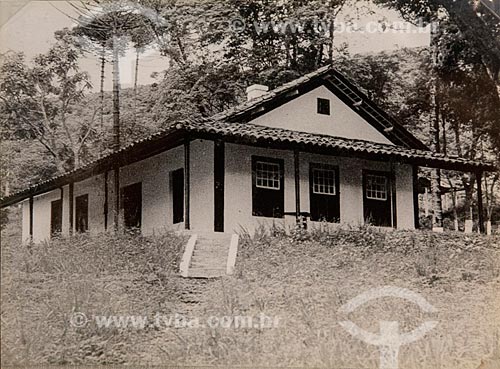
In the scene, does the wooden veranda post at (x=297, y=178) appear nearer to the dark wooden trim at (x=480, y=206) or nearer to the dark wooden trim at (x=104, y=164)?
the dark wooden trim at (x=104, y=164)

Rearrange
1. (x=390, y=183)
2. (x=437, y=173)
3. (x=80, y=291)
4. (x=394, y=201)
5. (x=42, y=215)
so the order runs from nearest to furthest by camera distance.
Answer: (x=80, y=291)
(x=42, y=215)
(x=437, y=173)
(x=394, y=201)
(x=390, y=183)

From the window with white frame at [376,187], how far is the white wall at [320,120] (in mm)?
210

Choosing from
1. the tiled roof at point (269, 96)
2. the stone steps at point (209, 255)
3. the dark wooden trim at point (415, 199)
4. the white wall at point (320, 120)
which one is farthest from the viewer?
the white wall at point (320, 120)

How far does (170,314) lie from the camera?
3.17 m

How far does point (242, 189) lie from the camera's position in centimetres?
369

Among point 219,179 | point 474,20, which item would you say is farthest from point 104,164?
point 474,20

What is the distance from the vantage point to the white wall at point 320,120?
152 inches

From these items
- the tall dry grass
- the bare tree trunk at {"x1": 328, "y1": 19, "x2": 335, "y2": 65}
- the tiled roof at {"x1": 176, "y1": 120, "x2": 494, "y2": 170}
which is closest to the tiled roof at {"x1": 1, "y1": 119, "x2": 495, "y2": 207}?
the tiled roof at {"x1": 176, "y1": 120, "x2": 494, "y2": 170}

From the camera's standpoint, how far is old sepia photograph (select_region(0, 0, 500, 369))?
10.4 feet

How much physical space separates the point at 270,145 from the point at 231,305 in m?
0.89

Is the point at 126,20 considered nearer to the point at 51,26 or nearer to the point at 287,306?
the point at 51,26

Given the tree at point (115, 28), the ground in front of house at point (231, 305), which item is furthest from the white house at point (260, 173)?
the tree at point (115, 28)

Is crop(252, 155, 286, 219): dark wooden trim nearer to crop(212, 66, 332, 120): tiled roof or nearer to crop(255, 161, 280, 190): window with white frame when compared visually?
crop(255, 161, 280, 190): window with white frame

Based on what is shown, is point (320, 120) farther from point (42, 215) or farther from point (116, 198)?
point (42, 215)
